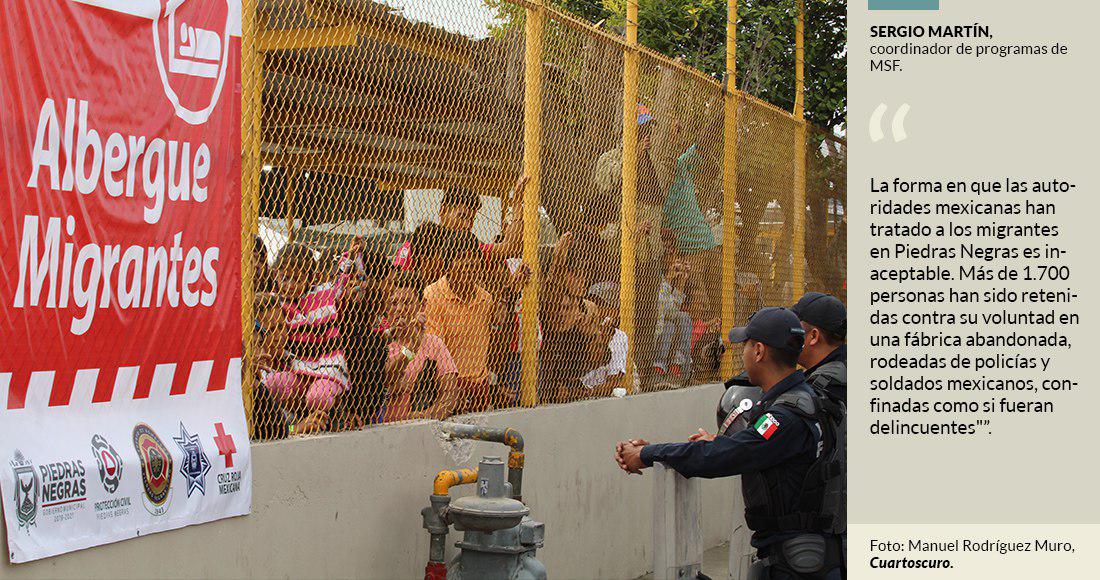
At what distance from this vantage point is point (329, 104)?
5695mm

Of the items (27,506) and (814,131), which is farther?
(814,131)

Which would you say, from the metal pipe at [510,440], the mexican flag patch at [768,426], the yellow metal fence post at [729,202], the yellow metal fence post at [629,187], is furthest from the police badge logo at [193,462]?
the yellow metal fence post at [729,202]

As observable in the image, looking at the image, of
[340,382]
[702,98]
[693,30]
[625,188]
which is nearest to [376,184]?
[340,382]

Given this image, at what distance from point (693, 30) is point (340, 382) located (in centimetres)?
912

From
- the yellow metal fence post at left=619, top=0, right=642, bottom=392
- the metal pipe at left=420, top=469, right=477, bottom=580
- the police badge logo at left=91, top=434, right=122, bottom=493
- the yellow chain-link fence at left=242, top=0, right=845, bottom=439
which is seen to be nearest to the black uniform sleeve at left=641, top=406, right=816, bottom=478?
the metal pipe at left=420, top=469, right=477, bottom=580

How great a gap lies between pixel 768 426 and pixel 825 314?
34.6 inches

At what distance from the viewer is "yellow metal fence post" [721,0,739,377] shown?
10.9m

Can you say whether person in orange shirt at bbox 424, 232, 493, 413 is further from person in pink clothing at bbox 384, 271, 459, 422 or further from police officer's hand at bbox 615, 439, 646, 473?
police officer's hand at bbox 615, 439, 646, 473

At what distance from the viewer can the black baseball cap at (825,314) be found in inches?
227

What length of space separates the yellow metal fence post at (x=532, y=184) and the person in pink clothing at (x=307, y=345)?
187 centimetres

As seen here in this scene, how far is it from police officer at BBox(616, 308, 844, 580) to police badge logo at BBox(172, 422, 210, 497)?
1.64 m

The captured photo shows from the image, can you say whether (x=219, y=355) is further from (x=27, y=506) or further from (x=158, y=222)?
(x=27, y=506)

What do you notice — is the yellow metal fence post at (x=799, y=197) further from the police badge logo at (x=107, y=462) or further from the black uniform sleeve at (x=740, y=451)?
the police badge logo at (x=107, y=462)

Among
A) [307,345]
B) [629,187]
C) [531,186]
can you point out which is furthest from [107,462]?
[629,187]
